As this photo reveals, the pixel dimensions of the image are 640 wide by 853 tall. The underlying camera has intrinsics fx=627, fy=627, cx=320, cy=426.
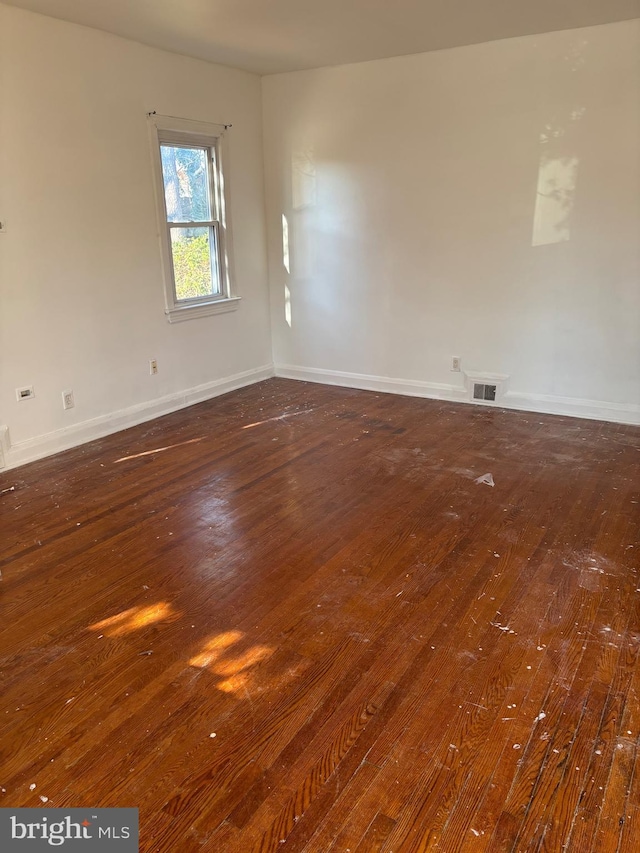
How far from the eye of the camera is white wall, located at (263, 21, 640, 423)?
436 cm

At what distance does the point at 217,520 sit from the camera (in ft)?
10.7

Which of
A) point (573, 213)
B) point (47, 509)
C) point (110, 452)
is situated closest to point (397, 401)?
point (573, 213)

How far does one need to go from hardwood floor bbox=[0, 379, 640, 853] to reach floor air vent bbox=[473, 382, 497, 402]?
1147 mm

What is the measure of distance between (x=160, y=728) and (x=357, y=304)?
4.28m

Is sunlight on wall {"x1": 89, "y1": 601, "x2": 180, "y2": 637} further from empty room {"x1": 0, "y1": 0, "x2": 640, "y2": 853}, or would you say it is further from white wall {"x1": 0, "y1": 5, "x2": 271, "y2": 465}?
white wall {"x1": 0, "y1": 5, "x2": 271, "y2": 465}

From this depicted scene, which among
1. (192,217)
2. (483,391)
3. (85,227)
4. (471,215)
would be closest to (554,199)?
(471,215)

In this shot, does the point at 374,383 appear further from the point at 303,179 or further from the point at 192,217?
the point at 192,217

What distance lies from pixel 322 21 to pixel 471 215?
5.76 feet

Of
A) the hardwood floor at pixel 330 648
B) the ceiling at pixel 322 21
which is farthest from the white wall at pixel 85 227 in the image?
the hardwood floor at pixel 330 648

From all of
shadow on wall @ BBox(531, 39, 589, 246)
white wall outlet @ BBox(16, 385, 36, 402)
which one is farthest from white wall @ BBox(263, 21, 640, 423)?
white wall outlet @ BBox(16, 385, 36, 402)

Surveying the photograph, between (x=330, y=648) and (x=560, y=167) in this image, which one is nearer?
(x=330, y=648)

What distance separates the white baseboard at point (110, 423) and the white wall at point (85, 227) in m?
0.01

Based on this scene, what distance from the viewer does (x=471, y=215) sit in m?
4.89

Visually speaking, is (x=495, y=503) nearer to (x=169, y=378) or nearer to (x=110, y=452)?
(x=110, y=452)
